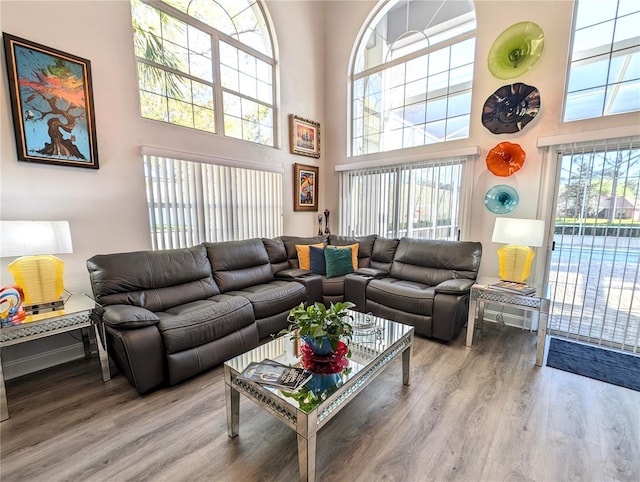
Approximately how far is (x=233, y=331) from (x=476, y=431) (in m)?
1.83

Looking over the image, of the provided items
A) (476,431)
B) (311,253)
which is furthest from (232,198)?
Result: (476,431)

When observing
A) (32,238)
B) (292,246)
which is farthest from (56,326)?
(292,246)

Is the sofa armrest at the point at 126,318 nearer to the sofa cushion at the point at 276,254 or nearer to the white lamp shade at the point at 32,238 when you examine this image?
the white lamp shade at the point at 32,238

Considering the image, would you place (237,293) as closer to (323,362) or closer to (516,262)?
(323,362)

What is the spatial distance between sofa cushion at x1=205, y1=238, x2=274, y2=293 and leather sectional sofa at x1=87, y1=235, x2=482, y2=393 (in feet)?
0.04

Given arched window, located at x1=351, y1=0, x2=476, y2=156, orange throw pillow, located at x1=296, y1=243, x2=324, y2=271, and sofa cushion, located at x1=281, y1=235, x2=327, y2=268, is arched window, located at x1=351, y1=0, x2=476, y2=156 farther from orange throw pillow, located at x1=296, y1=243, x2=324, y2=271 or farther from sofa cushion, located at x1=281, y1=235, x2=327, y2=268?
orange throw pillow, located at x1=296, y1=243, x2=324, y2=271

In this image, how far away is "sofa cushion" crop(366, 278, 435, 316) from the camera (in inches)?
110

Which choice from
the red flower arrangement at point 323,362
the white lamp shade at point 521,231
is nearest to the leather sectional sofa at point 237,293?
the white lamp shade at point 521,231

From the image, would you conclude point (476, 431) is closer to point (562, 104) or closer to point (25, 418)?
point (25, 418)

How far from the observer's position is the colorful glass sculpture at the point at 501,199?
3.09 m

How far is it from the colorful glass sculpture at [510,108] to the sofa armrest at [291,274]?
272cm

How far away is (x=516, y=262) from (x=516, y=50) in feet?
7.45

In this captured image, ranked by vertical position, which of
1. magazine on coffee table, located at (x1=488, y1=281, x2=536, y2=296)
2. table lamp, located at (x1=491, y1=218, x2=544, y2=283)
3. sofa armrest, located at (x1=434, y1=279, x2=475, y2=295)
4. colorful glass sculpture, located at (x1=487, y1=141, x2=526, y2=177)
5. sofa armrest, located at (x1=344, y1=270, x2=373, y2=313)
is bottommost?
sofa armrest, located at (x1=344, y1=270, x2=373, y2=313)

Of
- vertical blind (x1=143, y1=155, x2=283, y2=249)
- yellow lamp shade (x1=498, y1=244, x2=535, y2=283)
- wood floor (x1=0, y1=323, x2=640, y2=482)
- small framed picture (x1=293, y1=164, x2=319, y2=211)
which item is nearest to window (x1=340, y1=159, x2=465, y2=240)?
small framed picture (x1=293, y1=164, x2=319, y2=211)
